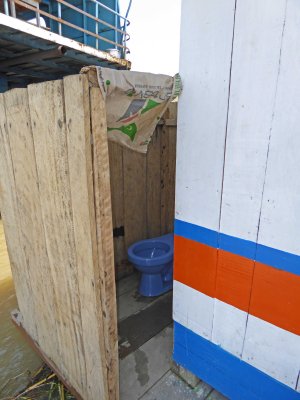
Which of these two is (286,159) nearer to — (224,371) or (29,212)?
(224,371)

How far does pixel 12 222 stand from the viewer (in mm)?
1753

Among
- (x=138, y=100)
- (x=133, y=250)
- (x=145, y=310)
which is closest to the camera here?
(x=138, y=100)

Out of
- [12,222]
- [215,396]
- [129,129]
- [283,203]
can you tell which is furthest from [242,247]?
[12,222]

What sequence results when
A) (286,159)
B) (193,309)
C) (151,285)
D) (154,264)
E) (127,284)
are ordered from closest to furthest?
(286,159) < (193,309) < (154,264) < (151,285) < (127,284)

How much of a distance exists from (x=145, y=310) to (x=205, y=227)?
1446 mm

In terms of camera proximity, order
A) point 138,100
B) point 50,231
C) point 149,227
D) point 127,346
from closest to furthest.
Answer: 1. point 138,100
2. point 50,231
3. point 127,346
4. point 149,227

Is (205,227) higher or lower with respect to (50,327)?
higher

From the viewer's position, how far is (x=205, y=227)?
4.50ft

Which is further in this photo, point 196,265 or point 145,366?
point 145,366

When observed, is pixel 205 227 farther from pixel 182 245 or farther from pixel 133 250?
pixel 133 250

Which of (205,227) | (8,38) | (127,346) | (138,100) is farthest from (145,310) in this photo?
(8,38)

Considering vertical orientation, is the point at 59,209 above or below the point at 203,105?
below

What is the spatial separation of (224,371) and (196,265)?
25.4 inches

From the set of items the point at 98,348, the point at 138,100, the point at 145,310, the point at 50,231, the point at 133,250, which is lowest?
the point at 145,310
